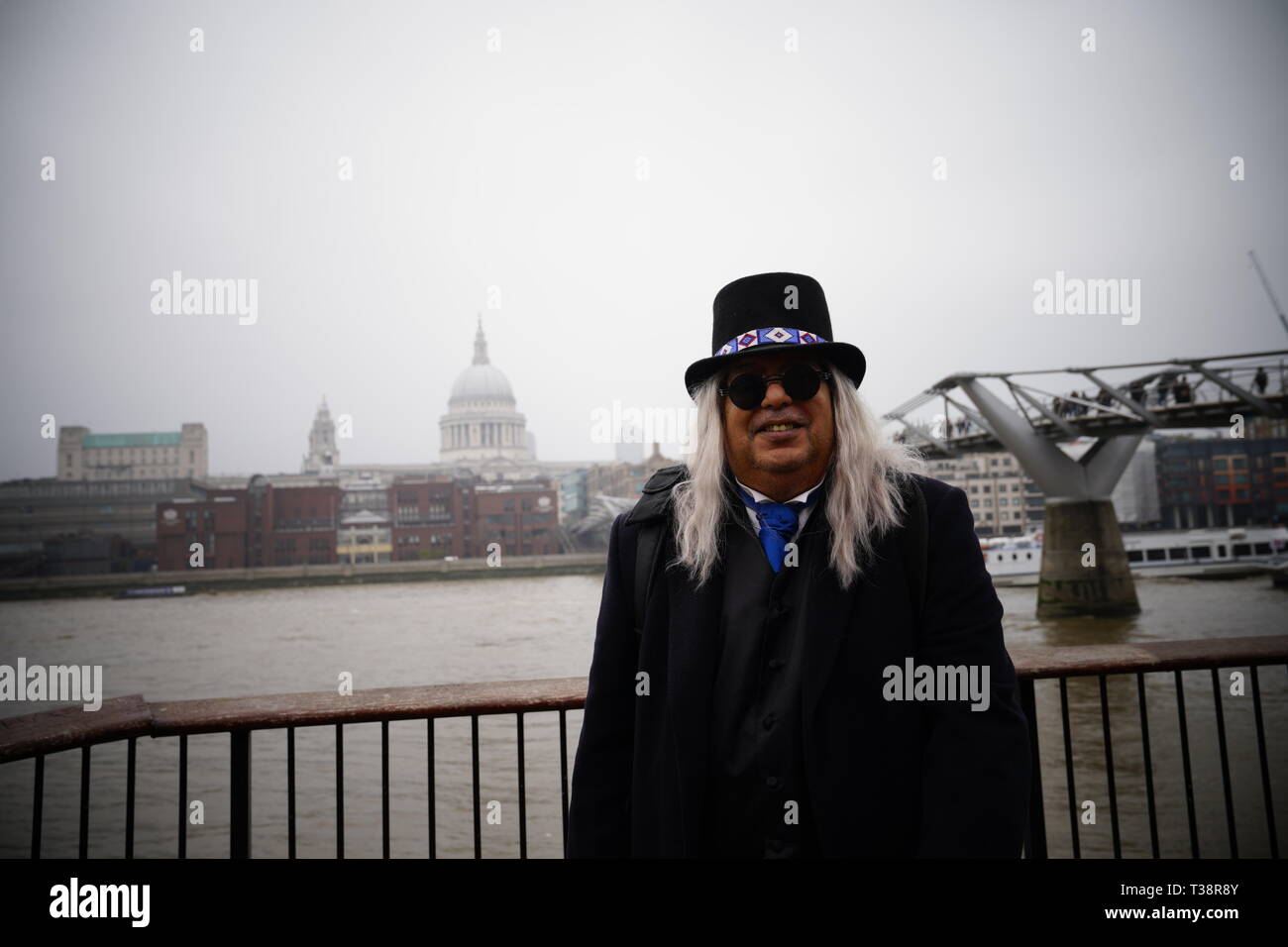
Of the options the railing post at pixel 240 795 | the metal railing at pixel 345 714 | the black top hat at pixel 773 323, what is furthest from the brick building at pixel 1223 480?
the railing post at pixel 240 795

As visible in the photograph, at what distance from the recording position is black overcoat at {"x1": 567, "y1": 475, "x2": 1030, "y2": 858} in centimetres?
128

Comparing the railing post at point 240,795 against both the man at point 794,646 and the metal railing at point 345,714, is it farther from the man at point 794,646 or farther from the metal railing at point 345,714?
the man at point 794,646

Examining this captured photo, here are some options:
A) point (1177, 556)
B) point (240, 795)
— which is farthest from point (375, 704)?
point (1177, 556)

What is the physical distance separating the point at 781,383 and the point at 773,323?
13 cm

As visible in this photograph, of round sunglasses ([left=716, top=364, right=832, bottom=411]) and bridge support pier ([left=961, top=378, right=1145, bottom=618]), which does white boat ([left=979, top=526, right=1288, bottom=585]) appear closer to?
bridge support pier ([left=961, top=378, right=1145, bottom=618])

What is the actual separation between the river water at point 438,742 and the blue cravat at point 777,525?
467 mm

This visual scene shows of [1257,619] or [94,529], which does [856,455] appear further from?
[94,529]

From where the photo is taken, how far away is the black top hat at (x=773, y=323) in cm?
149

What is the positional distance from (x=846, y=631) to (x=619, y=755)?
0.50 meters

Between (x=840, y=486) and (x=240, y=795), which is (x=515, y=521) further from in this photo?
(x=840, y=486)

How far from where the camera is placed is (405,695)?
2.02 meters

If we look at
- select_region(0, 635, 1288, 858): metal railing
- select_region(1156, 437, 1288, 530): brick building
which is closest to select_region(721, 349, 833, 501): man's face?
select_region(0, 635, 1288, 858): metal railing

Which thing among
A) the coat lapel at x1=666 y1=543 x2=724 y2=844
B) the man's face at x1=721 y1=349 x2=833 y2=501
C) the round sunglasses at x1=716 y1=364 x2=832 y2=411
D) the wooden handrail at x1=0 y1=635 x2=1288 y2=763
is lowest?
the wooden handrail at x1=0 y1=635 x2=1288 y2=763
